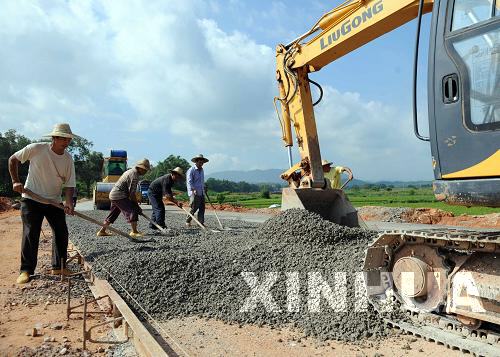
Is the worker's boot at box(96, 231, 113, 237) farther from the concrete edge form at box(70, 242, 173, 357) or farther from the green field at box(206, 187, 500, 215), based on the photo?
the green field at box(206, 187, 500, 215)

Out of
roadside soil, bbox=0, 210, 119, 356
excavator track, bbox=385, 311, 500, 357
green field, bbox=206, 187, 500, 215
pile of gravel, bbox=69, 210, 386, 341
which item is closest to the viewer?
excavator track, bbox=385, 311, 500, 357

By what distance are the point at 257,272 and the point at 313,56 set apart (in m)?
3.40

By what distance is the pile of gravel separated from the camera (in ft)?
12.4

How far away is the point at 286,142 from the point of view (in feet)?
24.2

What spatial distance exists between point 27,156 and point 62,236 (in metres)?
1.08

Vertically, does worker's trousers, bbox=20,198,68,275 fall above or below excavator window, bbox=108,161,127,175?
below

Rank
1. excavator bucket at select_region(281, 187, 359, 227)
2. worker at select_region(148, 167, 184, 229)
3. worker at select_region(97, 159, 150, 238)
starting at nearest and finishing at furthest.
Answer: excavator bucket at select_region(281, 187, 359, 227) → worker at select_region(97, 159, 150, 238) → worker at select_region(148, 167, 184, 229)

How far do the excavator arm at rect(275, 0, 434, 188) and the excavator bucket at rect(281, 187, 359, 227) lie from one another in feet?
0.59

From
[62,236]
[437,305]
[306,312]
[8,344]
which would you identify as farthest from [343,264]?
[62,236]

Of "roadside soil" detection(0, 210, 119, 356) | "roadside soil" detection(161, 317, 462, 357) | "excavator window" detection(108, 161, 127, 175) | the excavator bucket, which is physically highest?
"excavator window" detection(108, 161, 127, 175)

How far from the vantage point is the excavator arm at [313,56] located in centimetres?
513

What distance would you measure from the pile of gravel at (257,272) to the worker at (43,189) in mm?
672

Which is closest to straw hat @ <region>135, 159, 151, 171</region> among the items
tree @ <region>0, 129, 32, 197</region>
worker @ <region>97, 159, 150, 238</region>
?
worker @ <region>97, 159, 150, 238</region>

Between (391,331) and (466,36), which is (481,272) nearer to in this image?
(391,331)
